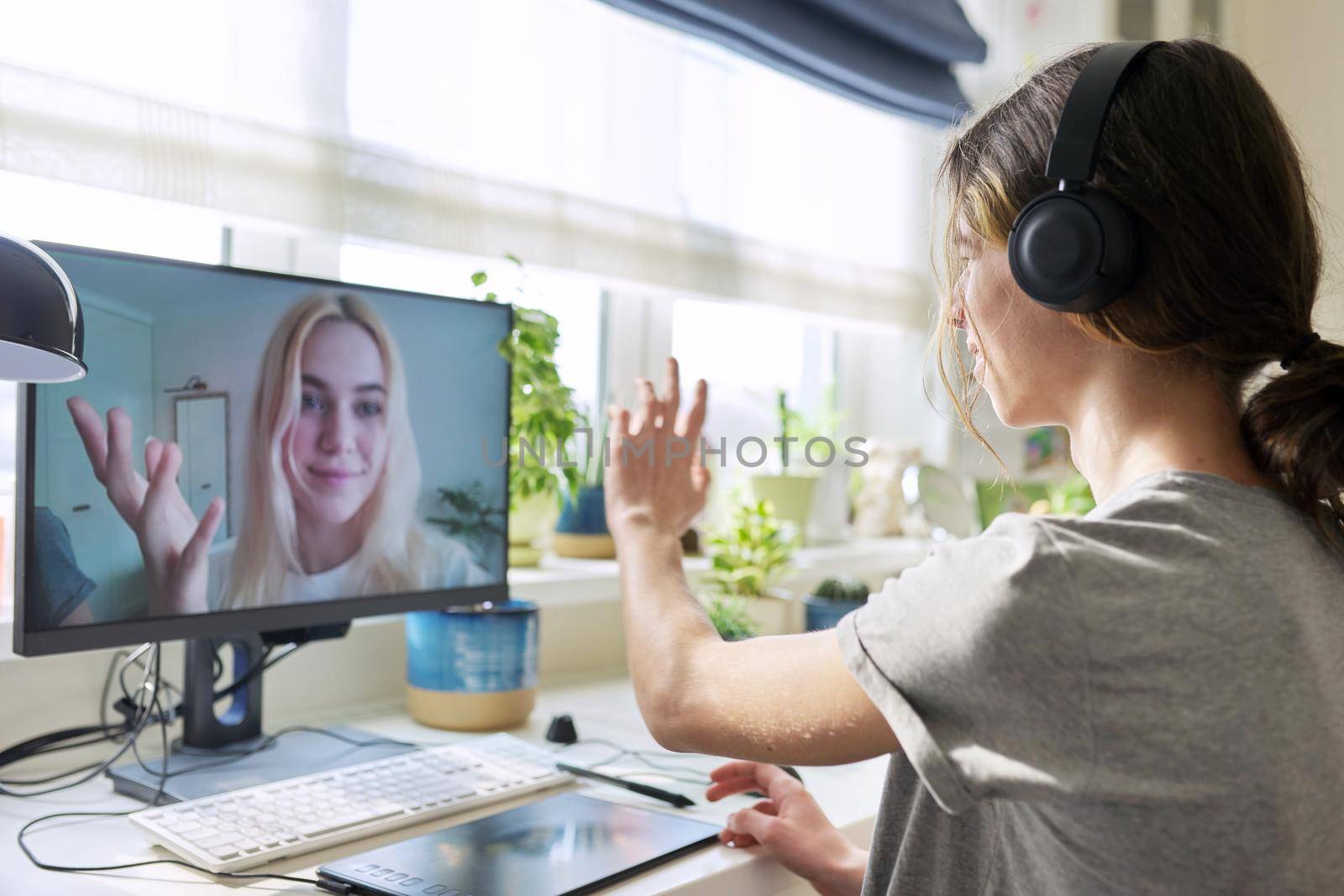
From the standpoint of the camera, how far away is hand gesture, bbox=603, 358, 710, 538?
898 millimetres

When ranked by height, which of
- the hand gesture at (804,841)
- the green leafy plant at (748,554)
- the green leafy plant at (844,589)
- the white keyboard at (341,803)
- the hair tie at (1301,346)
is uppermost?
the hair tie at (1301,346)

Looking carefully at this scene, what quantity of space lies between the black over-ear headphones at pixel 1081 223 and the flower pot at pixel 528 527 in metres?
1.06

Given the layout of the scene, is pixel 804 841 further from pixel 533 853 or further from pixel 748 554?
pixel 748 554

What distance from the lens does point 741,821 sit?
901 millimetres

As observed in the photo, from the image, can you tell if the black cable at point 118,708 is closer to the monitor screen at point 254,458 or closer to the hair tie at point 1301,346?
the monitor screen at point 254,458

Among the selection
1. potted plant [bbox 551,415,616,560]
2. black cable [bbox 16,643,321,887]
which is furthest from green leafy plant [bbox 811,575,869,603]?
black cable [bbox 16,643,321,887]

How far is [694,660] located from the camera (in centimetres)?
77

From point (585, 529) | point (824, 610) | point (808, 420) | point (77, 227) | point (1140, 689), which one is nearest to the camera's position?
point (1140, 689)

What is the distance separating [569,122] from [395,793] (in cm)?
112

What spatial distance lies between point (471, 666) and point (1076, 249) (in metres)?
0.83

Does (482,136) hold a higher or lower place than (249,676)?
higher

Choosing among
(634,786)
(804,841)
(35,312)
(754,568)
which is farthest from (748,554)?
(35,312)

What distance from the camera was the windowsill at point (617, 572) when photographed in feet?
4.98

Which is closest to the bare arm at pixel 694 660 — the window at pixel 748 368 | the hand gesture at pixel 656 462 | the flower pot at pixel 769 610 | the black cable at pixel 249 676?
the hand gesture at pixel 656 462
